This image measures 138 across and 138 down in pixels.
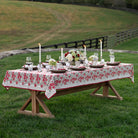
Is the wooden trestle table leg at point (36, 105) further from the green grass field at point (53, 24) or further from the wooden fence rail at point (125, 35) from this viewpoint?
the wooden fence rail at point (125, 35)

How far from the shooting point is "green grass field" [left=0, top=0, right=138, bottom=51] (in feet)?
132

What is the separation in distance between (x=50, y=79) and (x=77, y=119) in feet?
3.40

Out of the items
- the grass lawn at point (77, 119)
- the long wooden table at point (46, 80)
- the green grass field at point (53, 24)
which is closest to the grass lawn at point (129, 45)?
the green grass field at point (53, 24)

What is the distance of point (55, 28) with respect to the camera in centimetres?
4947

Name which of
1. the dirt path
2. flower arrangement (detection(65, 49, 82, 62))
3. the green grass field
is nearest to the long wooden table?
flower arrangement (detection(65, 49, 82, 62))

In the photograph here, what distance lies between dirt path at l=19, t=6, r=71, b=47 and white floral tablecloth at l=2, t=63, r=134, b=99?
28.0m

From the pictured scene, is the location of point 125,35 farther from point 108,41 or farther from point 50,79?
point 50,79

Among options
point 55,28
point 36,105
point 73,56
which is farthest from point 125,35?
point 36,105

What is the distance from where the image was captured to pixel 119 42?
33.6m

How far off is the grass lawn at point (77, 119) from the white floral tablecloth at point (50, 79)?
2.19 feet

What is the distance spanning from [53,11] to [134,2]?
58.4 feet

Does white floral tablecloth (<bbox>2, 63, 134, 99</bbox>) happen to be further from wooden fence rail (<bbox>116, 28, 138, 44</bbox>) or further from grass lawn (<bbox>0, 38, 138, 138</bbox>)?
wooden fence rail (<bbox>116, 28, 138, 44</bbox>)

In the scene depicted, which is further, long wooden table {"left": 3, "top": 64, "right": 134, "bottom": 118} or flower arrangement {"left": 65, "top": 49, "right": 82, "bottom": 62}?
flower arrangement {"left": 65, "top": 49, "right": 82, "bottom": 62}

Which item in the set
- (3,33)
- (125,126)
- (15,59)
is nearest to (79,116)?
(125,126)
